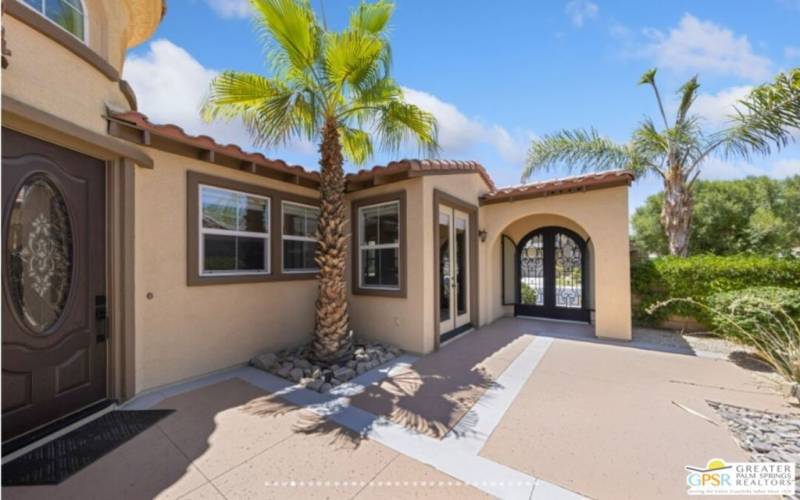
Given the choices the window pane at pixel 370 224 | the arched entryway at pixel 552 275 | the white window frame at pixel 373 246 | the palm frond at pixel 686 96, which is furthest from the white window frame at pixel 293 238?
the palm frond at pixel 686 96

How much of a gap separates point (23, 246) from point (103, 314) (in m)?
1.26

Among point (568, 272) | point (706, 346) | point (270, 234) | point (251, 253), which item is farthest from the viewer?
point (568, 272)

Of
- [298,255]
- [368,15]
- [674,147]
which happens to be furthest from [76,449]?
[674,147]

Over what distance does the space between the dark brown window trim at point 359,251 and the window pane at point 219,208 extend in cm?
286

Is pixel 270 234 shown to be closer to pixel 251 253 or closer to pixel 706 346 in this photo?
pixel 251 253

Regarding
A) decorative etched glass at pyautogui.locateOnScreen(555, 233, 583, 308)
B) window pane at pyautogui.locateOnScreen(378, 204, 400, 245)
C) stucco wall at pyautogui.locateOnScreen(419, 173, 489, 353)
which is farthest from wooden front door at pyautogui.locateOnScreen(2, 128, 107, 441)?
decorative etched glass at pyautogui.locateOnScreen(555, 233, 583, 308)

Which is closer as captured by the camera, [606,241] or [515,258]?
[606,241]

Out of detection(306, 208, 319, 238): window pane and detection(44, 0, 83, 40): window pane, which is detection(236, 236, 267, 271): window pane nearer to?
detection(306, 208, 319, 238): window pane

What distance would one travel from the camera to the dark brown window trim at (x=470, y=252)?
287 inches

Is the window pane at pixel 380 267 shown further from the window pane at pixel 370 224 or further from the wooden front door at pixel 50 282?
the wooden front door at pixel 50 282

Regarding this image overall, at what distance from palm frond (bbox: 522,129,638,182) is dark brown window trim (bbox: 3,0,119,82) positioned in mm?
11479

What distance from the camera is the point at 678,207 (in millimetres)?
10352

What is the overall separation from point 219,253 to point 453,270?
5.57 m

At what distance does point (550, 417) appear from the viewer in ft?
14.1
